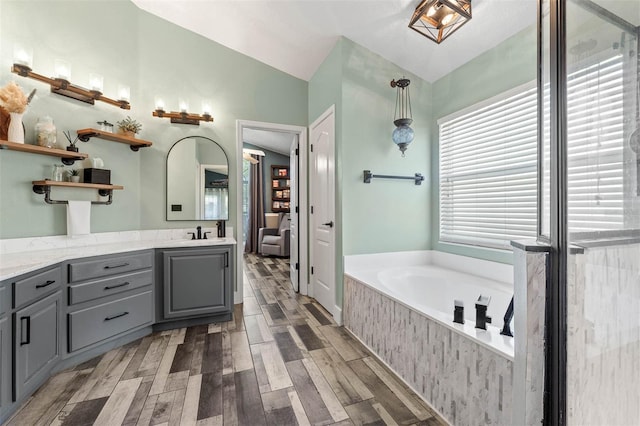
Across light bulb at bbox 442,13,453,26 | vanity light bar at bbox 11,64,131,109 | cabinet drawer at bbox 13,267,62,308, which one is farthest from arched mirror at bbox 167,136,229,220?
light bulb at bbox 442,13,453,26

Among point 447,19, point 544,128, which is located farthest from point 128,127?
point 544,128

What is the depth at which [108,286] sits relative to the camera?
2.15 meters

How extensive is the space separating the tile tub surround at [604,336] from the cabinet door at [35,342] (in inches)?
98.7

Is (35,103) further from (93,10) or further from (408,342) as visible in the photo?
(408,342)

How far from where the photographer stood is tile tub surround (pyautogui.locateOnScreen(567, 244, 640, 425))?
0.64 m

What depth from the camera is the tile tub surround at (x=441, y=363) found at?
1.20m

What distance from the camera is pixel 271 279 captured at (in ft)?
14.4

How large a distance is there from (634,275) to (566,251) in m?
0.22

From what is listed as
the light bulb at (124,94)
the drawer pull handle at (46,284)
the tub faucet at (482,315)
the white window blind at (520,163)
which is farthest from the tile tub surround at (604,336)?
the light bulb at (124,94)

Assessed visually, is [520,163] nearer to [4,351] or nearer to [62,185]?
[4,351]

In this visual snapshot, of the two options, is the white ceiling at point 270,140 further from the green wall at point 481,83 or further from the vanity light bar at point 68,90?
the green wall at point 481,83

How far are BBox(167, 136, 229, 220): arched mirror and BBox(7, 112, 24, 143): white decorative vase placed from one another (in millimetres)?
1164

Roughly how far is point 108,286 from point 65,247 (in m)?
0.60

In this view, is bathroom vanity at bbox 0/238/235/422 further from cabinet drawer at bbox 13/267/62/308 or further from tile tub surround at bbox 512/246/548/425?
tile tub surround at bbox 512/246/548/425
